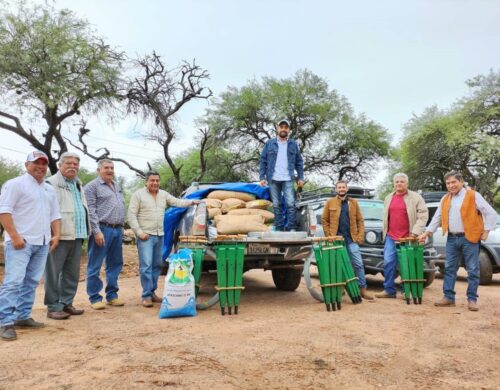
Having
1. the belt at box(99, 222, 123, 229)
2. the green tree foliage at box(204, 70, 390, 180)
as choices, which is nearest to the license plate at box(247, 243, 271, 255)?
the belt at box(99, 222, 123, 229)

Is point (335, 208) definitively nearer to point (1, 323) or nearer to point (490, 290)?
point (490, 290)

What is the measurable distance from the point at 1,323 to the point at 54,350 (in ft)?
2.59

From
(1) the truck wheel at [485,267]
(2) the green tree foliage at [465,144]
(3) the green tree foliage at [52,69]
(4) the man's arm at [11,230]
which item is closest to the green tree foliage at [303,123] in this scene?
(2) the green tree foliage at [465,144]

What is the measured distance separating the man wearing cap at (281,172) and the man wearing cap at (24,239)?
3.15m

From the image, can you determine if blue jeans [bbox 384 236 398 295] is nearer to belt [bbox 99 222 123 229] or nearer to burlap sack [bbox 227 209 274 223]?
→ burlap sack [bbox 227 209 274 223]

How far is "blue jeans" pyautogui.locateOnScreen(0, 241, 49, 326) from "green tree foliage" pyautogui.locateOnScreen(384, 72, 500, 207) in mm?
24246

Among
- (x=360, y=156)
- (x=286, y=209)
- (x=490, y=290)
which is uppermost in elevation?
(x=360, y=156)

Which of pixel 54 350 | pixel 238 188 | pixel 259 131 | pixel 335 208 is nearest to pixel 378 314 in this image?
pixel 335 208

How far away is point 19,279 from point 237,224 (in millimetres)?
2841

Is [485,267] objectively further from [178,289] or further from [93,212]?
[93,212]

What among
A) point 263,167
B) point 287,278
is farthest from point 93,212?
point 287,278

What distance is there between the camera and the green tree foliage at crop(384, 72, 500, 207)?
24594 millimetres

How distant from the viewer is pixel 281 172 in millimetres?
6750

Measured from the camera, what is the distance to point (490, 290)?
7.93 m
